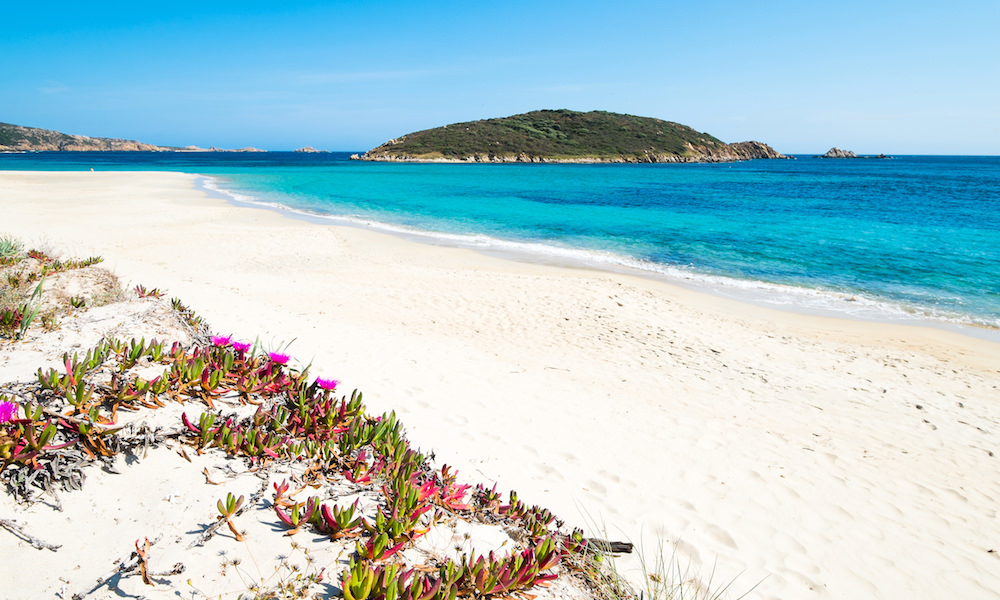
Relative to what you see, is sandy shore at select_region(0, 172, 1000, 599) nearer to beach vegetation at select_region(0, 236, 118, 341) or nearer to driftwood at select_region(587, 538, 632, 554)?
driftwood at select_region(587, 538, 632, 554)

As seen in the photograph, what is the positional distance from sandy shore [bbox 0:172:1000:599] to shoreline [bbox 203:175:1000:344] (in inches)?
32.9

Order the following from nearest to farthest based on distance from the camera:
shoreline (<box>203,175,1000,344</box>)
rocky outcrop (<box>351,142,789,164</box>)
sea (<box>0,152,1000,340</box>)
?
shoreline (<box>203,175,1000,344</box>), sea (<box>0,152,1000,340</box>), rocky outcrop (<box>351,142,789,164</box>)

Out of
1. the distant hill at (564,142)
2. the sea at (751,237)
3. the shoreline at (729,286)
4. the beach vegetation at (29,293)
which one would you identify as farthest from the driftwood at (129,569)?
the distant hill at (564,142)

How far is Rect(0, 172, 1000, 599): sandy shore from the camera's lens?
376 cm

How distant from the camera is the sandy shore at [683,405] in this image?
3.76m

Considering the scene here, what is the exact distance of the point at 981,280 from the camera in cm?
1435

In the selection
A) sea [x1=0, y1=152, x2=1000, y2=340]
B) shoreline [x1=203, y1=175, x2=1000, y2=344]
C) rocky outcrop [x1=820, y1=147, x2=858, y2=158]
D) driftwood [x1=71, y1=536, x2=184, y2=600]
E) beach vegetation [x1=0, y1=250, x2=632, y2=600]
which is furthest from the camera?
rocky outcrop [x1=820, y1=147, x2=858, y2=158]

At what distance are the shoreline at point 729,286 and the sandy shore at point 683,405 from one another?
837 millimetres

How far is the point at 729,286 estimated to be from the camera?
13.4 meters

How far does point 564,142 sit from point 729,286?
116452 millimetres

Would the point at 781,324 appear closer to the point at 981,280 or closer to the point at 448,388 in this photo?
the point at 448,388

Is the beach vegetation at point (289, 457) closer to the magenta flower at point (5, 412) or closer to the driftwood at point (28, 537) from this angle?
the magenta flower at point (5, 412)

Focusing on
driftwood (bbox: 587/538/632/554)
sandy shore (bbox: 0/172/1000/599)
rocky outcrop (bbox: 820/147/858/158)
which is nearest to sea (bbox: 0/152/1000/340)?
sandy shore (bbox: 0/172/1000/599)

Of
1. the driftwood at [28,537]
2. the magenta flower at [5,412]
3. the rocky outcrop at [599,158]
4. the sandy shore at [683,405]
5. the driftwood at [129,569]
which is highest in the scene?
the rocky outcrop at [599,158]
